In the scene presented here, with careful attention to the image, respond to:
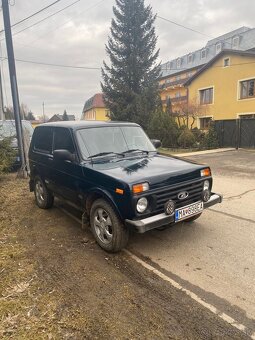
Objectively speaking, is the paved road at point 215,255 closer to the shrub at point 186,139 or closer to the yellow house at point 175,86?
the shrub at point 186,139

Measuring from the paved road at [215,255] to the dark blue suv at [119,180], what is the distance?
0.50m

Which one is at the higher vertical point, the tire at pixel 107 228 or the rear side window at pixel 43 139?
the rear side window at pixel 43 139

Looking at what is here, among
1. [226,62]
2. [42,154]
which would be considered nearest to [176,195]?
[42,154]

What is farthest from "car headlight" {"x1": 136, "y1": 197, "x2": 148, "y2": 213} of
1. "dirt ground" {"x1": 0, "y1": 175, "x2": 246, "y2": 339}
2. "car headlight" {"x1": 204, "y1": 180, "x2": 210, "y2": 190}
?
"car headlight" {"x1": 204, "y1": 180, "x2": 210, "y2": 190}

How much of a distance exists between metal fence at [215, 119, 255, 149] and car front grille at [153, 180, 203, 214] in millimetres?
16067

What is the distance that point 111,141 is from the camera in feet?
15.8

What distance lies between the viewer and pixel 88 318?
8.70 ft

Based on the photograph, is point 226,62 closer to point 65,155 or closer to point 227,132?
point 227,132

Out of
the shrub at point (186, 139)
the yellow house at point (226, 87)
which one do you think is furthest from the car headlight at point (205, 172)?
the yellow house at point (226, 87)

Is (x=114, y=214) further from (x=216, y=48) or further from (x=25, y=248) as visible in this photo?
(x=216, y=48)

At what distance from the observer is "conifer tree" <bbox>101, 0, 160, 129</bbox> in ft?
84.4

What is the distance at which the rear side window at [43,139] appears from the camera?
557 cm

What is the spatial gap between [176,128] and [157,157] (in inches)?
628

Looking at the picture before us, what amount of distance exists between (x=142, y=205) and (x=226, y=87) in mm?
25538
